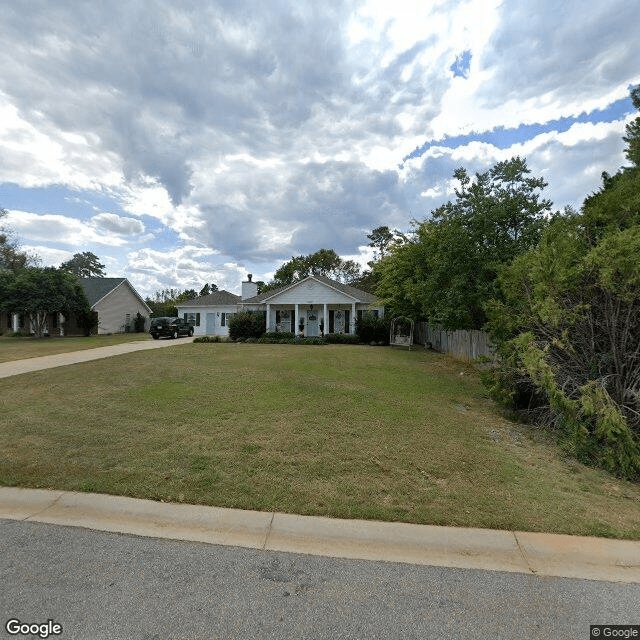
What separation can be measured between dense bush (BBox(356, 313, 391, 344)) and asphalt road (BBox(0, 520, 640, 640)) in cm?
2037

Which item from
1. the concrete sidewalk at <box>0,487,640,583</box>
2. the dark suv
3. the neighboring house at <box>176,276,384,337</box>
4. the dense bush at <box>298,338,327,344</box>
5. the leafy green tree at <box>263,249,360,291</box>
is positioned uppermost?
the leafy green tree at <box>263,249,360,291</box>

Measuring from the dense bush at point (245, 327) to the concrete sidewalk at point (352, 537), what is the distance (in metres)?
19.9

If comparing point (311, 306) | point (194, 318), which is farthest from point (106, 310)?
point (311, 306)

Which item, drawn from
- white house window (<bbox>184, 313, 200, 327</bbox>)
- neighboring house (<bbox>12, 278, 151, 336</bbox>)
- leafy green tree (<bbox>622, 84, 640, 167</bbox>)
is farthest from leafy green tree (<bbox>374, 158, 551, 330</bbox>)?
neighboring house (<bbox>12, 278, 151, 336</bbox>)

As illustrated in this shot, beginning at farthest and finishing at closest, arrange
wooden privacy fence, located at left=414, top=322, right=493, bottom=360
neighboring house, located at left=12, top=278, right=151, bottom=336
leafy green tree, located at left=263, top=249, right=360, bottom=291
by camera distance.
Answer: leafy green tree, located at left=263, top=249, right=360, bottom=291 < neighboring house, located at left=12, top=278, right=151, bottom=336 < wooden privacy fence, located at left=414, top=322, right=493, bottom=360

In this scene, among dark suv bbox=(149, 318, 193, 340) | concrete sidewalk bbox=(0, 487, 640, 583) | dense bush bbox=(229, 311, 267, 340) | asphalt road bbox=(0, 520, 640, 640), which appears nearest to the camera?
asphalt road bbox=(0, 520, 640, 640)

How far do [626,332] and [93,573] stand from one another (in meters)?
7.17

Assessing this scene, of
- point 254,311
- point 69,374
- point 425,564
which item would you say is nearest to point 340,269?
point 254,311

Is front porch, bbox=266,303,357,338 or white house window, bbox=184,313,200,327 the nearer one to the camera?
front porch, bbox=266,303,357,338

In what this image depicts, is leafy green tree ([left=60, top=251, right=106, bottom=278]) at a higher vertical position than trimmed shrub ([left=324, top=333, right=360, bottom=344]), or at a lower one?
higher

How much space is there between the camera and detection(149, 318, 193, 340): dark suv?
80.3 ft

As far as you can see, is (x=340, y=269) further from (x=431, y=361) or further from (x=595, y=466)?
(x=595, y=466)

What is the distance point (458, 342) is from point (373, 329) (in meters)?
7.12

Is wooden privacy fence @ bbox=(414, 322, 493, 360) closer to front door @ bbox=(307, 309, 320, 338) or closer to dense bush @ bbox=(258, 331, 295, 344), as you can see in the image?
front door @ bbox=(307, 309, 320, 338)
